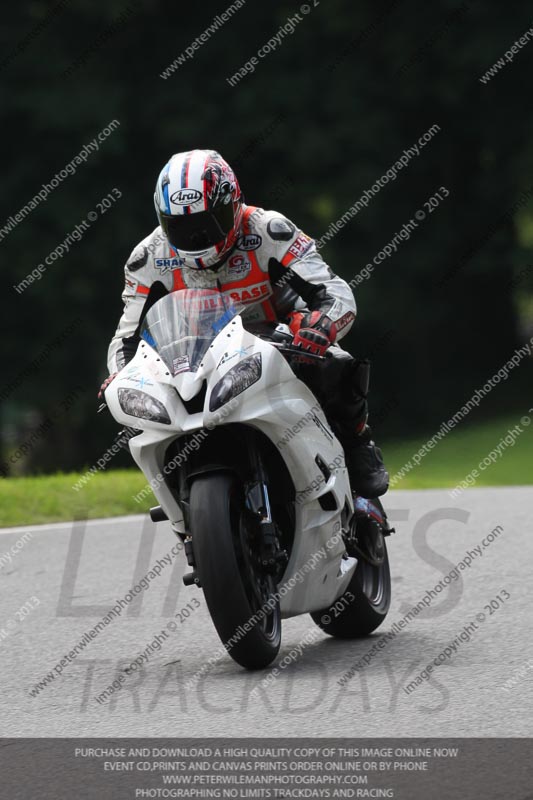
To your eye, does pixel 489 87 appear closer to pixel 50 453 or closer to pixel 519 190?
pixel 519 190

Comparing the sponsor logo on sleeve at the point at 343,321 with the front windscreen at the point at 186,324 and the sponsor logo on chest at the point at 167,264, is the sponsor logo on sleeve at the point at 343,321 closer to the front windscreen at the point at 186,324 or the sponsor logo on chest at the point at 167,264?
the front windscreen at the point at 186,324

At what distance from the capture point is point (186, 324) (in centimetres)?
579

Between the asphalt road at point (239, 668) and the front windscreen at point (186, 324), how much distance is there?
3.96 feet

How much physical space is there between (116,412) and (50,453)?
19.9 metres

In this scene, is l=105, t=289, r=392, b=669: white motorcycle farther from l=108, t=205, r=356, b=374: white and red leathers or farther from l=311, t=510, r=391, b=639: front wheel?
l=311, t=510, r=391, b=639: front wheel

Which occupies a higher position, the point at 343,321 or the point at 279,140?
the point at 343,321

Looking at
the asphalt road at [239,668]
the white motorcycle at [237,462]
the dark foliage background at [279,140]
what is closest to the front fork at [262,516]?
the white motorcycle at [237,462]

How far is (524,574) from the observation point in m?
7.65

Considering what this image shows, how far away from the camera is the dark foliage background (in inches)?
898

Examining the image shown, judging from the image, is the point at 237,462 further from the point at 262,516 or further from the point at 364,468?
the point at 364,468
